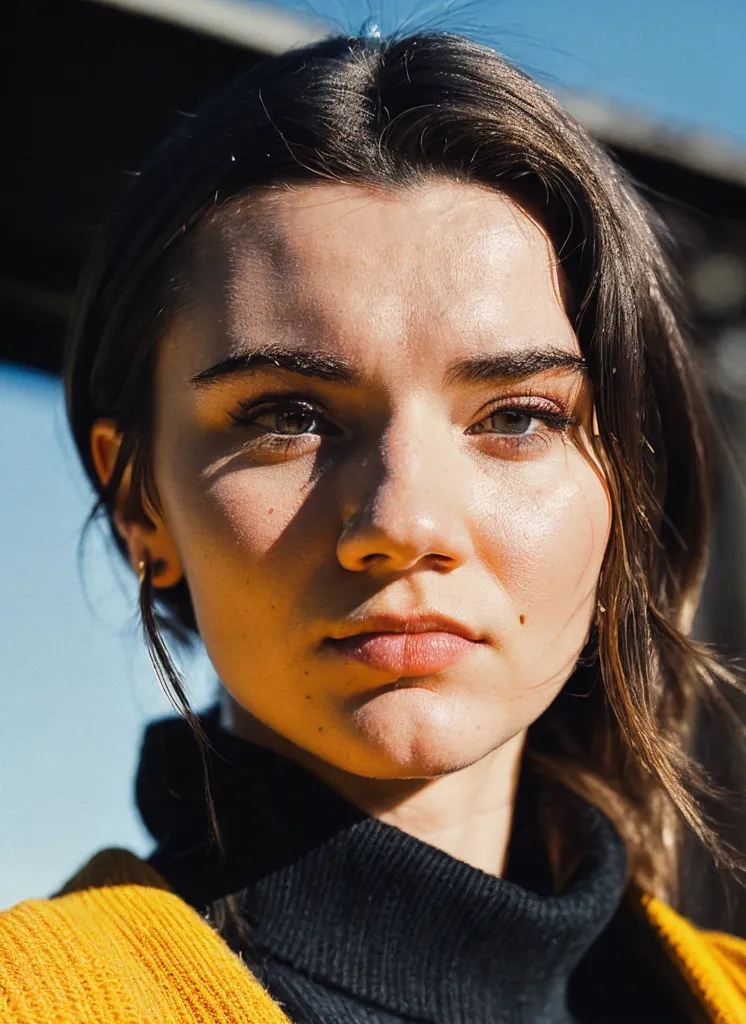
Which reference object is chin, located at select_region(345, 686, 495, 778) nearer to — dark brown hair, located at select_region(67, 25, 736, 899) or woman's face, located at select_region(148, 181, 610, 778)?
woman's face, located at select_region(148, 181, 610, 778)

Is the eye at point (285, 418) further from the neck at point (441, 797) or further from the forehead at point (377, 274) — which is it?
the neck at point (441, 797)

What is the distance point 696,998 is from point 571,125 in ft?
3.43

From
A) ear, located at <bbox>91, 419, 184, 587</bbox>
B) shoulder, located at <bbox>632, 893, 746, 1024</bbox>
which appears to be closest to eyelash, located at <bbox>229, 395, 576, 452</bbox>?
ear, located at <bbox>91, 419, 184, 587</bbox>

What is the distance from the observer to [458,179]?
127 centimetres

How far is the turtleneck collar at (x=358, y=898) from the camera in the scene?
1213 millimetres

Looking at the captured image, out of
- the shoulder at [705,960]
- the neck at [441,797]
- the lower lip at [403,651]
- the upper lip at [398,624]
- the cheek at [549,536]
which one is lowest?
the shoulder at [705,960]

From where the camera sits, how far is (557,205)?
4.30ft

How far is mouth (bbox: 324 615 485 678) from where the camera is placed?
111 centimetres

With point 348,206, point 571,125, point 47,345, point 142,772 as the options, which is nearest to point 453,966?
point 142,772

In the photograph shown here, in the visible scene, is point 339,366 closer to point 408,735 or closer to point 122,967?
point 408,735

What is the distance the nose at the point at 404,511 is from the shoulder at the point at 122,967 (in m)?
0.39

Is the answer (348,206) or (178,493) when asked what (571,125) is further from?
(178,493)

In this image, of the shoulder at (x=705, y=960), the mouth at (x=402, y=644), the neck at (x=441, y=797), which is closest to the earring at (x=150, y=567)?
the neck at (x=441, y=797)

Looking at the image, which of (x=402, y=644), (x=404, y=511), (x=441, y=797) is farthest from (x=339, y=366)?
(x=441, y=797)
